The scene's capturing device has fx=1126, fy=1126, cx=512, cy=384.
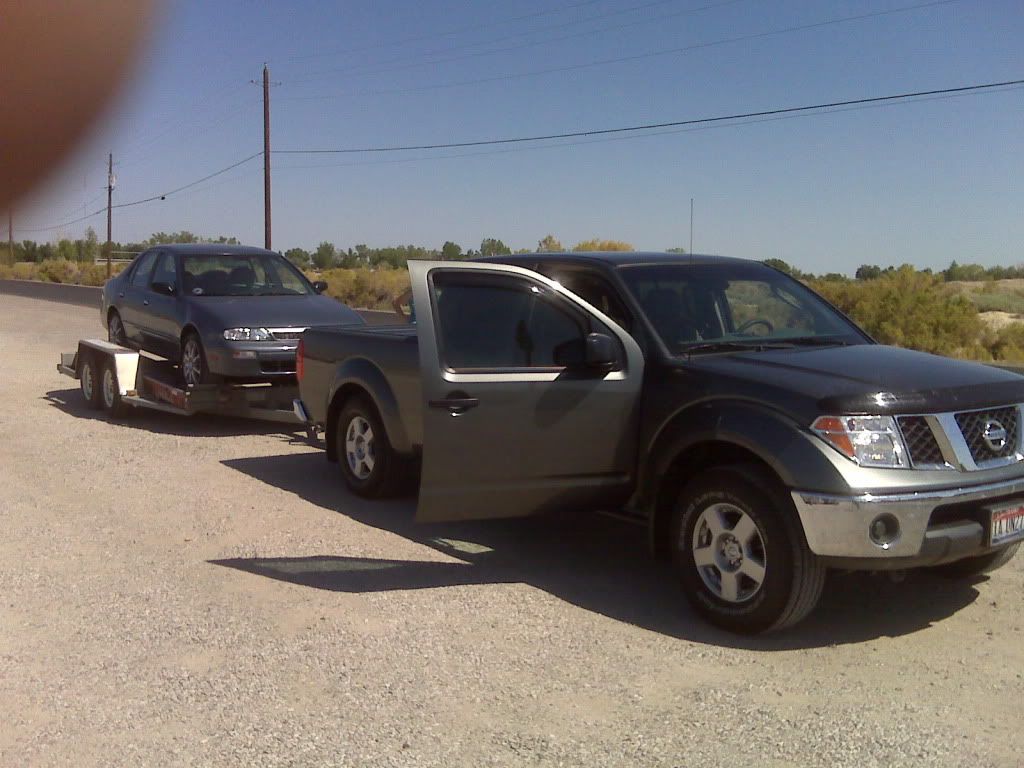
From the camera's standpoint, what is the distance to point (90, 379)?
12.1m

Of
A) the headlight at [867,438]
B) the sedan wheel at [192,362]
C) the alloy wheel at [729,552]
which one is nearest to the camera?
the headlight at [867,438]

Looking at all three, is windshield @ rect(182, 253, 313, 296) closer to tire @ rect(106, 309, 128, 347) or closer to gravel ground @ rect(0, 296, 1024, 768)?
tire @ rect(106, 309, 128, 347)

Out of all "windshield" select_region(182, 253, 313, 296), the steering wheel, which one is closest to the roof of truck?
the steering wheel

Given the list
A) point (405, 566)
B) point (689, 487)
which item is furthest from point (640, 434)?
point (405, 566)

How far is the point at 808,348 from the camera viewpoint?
6066mm

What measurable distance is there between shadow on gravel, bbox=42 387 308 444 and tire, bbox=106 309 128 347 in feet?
3.21

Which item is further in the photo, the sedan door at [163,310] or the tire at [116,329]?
the tire at [116,329]

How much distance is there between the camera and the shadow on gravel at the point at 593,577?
5.41 m

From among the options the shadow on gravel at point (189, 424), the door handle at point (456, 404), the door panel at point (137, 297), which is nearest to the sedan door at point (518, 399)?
the door handle at point (456, 404)

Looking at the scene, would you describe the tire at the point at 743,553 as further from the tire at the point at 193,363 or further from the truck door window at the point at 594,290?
the tire at the point at 193,363

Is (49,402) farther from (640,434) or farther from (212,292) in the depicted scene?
(640,434)

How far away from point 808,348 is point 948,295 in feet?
66.0

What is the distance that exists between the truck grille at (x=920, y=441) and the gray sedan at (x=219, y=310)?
7105 mm

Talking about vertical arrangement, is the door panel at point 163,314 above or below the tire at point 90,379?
above
